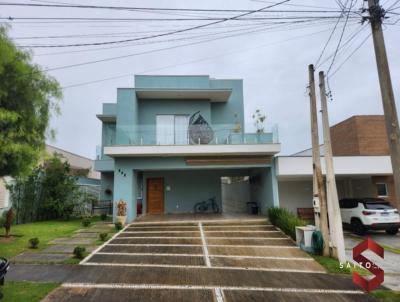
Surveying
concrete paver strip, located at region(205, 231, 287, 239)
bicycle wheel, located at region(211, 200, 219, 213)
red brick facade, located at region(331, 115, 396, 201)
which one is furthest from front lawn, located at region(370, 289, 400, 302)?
red brick facade, located at region(331, 115, 396, 201)

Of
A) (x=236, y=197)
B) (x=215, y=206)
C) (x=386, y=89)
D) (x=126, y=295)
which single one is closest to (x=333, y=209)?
(x=386, y=89)

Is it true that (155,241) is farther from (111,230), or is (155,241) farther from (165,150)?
(165,150)

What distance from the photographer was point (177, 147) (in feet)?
41.5

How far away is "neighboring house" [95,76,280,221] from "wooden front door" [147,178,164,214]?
2.4 inches

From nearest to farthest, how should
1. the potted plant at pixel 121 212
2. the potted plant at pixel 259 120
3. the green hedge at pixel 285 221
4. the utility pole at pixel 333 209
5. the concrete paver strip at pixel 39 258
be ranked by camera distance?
the concrete paver strip at pixel 39 258 < the utility pole at pixel 333 209 < the green hedge at pixel 285 221 < the potted plant at pixel 121 212 < the potted plant at pixel 259 120

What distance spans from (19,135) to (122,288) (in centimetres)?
504

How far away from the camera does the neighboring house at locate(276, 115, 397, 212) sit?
12750 millimetres

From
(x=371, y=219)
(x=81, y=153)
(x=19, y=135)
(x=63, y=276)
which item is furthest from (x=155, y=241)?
(x=81, y=153)

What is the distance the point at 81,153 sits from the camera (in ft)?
103

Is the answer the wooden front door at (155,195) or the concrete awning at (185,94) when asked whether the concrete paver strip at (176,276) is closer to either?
the wooden front door at (155,195)

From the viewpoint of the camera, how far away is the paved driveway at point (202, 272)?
5.08 metres

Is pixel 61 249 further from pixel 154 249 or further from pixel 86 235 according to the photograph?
pixel 154 249

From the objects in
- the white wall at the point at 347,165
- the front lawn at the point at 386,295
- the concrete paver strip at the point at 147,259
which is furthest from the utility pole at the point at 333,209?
the white wall at the point at 347,165

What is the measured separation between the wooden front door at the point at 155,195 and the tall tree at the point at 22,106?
8740 mm
